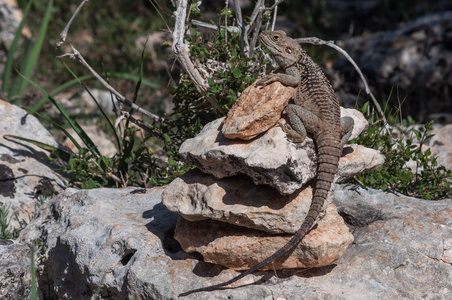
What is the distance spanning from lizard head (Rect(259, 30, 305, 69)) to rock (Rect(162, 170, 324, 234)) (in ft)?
3.81

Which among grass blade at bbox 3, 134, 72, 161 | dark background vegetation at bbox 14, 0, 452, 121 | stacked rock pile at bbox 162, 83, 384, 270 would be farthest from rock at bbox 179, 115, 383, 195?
dark background vegetation at bbox 14, 0, 452, 121

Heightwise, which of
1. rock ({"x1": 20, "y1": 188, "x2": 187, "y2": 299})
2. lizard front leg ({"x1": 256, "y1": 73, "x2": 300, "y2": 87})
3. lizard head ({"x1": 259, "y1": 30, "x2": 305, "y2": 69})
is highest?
lizard head ({"x1": 259, "y1": 30, "x2": 305, "y2": 69})

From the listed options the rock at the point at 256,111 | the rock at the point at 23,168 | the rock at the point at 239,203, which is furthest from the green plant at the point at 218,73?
the rock at the point at 23,168

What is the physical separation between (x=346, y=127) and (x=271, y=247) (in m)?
1.12

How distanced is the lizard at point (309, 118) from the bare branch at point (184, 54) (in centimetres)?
67

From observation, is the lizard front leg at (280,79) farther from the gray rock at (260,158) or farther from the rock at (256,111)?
the gray rock at (260,158)

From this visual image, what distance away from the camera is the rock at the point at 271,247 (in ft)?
10.8

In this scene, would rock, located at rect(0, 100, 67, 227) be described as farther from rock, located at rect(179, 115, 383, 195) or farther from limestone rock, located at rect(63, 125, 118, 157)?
rock, located at rect(179, 115, 383, 195)

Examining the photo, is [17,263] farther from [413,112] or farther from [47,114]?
[413,112]

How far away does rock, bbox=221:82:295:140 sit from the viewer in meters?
3.43

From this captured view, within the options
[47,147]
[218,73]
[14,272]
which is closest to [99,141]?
[47,147]

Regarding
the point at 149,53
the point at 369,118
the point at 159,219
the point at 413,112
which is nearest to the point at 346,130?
the point at 369,118

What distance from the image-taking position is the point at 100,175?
16.5 ft

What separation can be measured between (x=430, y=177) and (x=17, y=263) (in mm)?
3646
